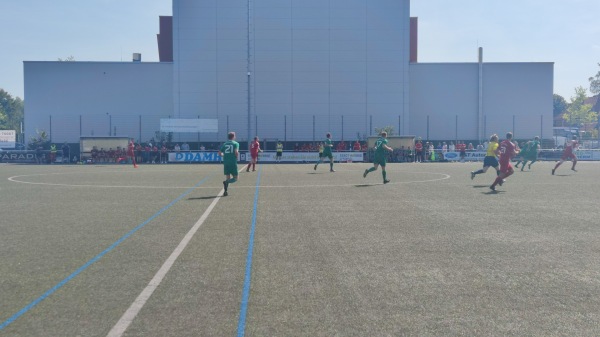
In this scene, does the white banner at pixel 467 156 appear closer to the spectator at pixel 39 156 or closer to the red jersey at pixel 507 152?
the red jersey at pixel 507 152

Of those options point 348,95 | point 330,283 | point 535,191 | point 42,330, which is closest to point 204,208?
point 330,283

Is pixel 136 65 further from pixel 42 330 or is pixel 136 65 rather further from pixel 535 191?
pixel 42 330

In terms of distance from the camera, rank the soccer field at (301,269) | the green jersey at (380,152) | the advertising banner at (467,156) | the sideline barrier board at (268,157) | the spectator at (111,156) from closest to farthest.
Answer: the soccer field at (301,269) → the green jersey at (380,152) → the sideline barrier board at (268,157) → the spectator at (111,156) → the advertising banner at (467,156)

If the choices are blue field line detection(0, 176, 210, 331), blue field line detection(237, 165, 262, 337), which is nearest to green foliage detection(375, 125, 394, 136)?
blue field line detection(0, 176, 210, 331)

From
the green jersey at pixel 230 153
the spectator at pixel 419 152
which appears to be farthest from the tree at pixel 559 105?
the green jersey at pixel 230 153

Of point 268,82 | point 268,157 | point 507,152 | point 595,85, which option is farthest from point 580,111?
point 507,152

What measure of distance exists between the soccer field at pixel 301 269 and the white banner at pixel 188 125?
39451 mm

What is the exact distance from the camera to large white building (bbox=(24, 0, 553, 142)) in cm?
5497

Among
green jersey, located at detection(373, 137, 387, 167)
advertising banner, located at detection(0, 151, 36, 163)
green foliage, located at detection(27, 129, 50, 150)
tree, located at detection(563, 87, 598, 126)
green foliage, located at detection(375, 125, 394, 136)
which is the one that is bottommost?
advertising banner, located at detection(0, 151, 36, 163)

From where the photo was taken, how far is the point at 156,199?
1543 cm

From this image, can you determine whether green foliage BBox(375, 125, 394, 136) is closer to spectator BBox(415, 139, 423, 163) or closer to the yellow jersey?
spectator BBox(415, 139, 423, 163)

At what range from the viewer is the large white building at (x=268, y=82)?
55.0 meters

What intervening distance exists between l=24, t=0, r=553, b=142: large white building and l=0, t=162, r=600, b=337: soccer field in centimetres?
4176

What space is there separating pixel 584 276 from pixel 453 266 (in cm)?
149
